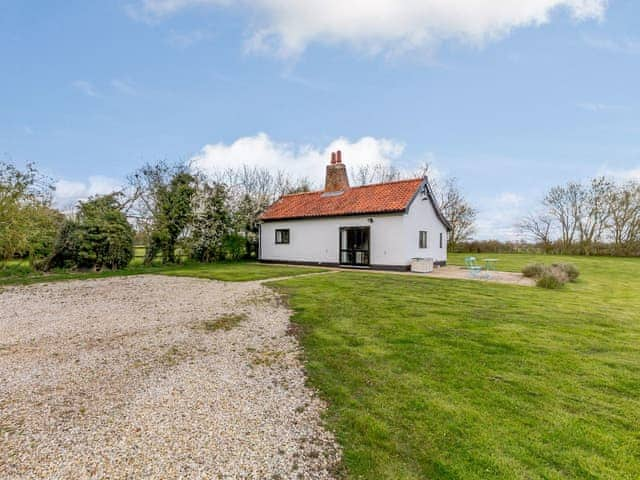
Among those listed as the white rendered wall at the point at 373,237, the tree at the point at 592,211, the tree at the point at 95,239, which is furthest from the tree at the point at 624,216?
the tree at the point at 95,239

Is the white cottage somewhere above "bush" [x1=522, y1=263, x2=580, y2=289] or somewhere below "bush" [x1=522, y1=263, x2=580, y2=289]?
above

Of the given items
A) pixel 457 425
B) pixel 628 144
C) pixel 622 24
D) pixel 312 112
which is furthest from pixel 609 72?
pixel 457 425

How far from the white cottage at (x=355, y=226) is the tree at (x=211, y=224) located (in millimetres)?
2549

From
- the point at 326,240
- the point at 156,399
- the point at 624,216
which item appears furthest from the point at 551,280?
the point at 624,216

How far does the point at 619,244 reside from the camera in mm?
28438

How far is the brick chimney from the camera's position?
19.7 metres

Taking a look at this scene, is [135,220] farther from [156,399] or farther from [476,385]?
[476,385]

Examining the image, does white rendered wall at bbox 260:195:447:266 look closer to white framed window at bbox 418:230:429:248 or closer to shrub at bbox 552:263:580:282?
white framed window at bbox 418:230:429:248

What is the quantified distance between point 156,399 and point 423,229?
16125 mm

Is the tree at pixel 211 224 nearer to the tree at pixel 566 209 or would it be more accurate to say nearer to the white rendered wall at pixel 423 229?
the white rendered wall at pixel 423 229

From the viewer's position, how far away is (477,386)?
12.9 ft

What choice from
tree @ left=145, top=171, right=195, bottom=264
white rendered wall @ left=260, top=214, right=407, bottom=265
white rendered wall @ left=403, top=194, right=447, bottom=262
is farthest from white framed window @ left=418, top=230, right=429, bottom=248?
tree @ left=145, top=171, right=195, bottom=264

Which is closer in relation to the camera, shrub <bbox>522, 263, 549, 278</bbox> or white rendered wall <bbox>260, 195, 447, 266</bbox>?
shrub <bbox>522, 263, 549, 278</bbox>

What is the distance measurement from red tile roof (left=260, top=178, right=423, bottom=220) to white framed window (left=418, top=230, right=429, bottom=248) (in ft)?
7.88
